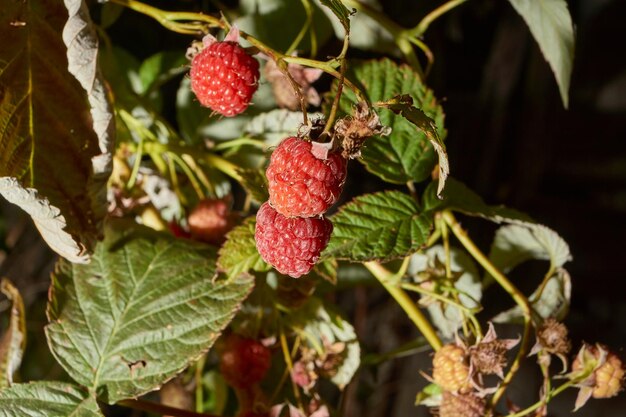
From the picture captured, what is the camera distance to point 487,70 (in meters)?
1.45

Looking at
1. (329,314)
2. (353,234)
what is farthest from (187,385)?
(353,234)

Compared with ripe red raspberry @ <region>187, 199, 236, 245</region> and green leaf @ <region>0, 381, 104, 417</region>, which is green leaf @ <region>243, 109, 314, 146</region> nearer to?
ripe red raspberry @ <region>187, 199, 236, 245</region>

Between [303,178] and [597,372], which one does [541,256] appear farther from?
[303,178]

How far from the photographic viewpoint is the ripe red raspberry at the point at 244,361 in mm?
755

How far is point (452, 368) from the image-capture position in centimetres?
62

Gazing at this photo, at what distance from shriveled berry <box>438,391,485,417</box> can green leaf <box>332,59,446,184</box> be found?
214 mm

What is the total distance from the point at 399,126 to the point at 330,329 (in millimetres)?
256

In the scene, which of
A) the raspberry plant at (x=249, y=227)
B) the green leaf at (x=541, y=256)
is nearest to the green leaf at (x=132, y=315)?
the raspberry plant at (x=249, y=227)

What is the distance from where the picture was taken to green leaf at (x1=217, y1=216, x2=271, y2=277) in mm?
638

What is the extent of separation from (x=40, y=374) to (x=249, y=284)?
0.78m

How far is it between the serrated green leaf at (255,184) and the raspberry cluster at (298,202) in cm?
12

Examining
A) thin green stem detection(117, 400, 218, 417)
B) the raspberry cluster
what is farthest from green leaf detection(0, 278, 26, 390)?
the raspberry cluster

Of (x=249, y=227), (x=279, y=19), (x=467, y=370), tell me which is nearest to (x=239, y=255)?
(x=249, y=227)

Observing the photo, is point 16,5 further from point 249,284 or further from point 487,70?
point 487,70
